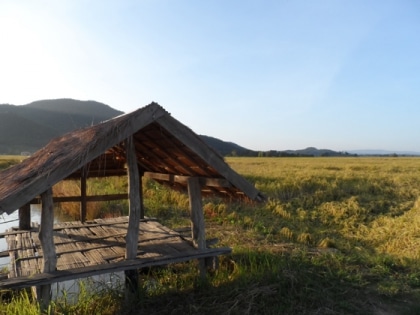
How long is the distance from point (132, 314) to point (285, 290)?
215 cm

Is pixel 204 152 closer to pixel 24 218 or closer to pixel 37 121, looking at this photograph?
pixel 24 218

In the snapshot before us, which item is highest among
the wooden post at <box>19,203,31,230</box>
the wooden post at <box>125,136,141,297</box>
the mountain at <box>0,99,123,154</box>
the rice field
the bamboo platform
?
the mountain at <box>0,99,123,154</box>

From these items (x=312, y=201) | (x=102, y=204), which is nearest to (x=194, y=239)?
(x=102, y=204)

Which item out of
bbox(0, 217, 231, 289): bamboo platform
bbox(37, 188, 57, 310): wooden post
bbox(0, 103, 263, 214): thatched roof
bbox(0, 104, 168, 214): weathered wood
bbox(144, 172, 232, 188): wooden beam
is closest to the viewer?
bbox(0, 104, 168, 214): weathered wood

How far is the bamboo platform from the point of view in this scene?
4.65 meters

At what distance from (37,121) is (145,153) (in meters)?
115

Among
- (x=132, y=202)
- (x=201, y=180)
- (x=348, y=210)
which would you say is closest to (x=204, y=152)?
(x=201, y=180)

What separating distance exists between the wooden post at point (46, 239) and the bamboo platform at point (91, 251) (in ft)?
0.50

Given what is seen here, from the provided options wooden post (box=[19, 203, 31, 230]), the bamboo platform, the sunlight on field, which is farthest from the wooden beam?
the sunlight on field

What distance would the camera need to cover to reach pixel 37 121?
110m

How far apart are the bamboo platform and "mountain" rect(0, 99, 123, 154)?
4436 cm

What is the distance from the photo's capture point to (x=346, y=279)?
6.02 meters

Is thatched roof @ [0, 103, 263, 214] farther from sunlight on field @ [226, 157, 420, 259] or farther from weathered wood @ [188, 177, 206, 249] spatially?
sunlight on field @ [226, 157, 420, 259]

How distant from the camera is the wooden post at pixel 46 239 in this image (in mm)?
4363
